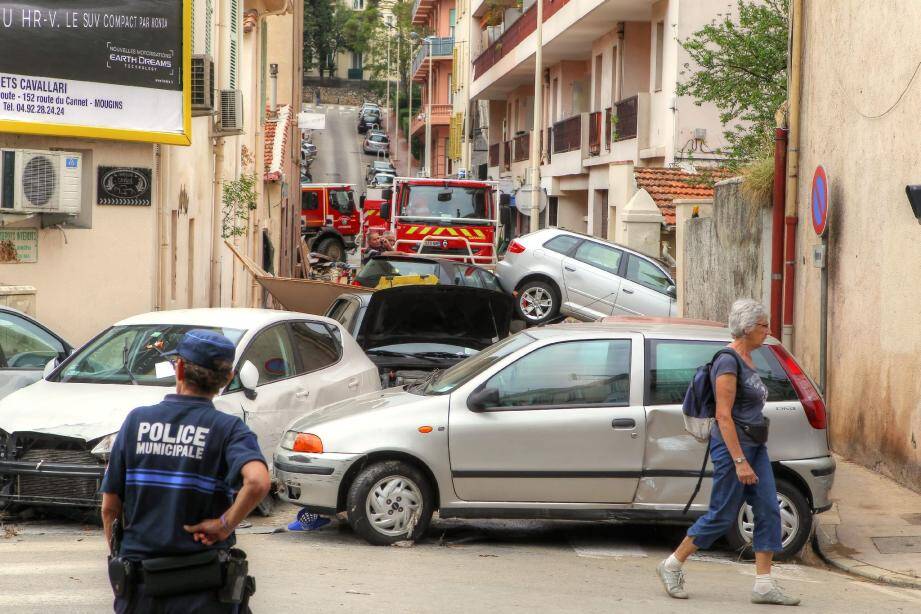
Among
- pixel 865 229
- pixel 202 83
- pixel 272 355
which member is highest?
pixel 202 83

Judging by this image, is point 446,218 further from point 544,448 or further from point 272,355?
point 544,448

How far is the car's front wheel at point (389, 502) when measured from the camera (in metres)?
8.56

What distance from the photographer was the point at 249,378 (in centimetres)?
949

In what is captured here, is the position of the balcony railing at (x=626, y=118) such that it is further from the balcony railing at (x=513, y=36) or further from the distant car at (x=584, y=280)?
the distant car at (x=584, y=280)

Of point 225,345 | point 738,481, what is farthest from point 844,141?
point 225,345

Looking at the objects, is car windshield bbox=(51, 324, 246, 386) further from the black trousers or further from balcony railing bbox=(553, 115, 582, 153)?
balcony railing bbox=(553, 115, 582, 153)

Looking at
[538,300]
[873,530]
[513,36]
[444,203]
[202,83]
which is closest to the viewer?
[873,530]

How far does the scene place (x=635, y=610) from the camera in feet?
23.5

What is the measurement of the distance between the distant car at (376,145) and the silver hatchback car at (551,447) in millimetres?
70465

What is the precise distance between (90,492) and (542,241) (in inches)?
587

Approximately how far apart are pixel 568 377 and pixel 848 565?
228 cm

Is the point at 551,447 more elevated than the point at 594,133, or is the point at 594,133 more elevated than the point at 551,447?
the point at 594,133

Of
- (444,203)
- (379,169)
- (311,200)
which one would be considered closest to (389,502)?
(444,203)

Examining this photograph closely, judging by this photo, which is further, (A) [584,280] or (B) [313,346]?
(A) [584,280]
